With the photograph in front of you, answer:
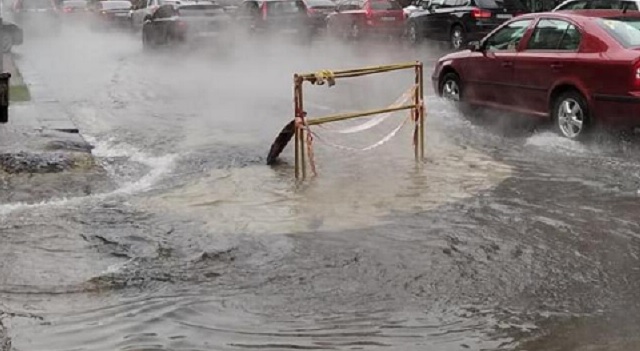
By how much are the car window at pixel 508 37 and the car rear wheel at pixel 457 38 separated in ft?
38.0

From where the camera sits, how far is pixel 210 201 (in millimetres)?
8477

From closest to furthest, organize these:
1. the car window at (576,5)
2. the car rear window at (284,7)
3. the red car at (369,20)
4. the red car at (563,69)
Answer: the red car at (563,69) → the car window at (576,5) → the red car at (369,20) → the car rear window at (284,7)

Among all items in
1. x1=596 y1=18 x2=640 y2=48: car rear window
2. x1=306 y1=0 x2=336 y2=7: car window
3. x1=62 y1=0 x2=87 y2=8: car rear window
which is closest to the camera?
x1=596 y1=18 x2=640 y2=48: car rear window

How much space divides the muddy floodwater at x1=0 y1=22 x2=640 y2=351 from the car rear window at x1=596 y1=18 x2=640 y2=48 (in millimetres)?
1065

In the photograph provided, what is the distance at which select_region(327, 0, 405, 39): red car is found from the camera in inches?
1134

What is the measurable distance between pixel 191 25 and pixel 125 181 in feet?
59.0

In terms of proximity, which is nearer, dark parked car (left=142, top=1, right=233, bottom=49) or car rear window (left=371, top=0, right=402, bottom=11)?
dark parked car (left=142, top=1, right=233, bottom=49)

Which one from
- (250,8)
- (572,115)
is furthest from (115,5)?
(572,115)

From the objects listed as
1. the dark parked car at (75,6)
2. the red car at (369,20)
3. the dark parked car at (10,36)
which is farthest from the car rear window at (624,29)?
the dark parked car at (75,6)

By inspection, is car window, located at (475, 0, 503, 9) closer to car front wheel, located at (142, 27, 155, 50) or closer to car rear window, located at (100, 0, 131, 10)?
car front wheel, located at (142, 27, 155, 50)

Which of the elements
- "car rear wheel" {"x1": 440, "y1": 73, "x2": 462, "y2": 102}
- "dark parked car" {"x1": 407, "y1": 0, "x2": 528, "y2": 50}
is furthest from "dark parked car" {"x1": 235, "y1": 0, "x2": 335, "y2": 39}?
"car rear wheel" {"x1": 440, "y1": 73, "x2": 462, "y2": 102}

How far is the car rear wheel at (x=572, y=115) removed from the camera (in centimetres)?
1055

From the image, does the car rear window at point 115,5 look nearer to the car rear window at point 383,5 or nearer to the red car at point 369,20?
the red car at point 369,20

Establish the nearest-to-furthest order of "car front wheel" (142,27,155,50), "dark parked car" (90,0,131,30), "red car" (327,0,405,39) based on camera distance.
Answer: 1. "car front wheel" (142,27,155,50)
2. "red car" (327,0,405,39)
3. "dark parked car" (90,0,131,30)
